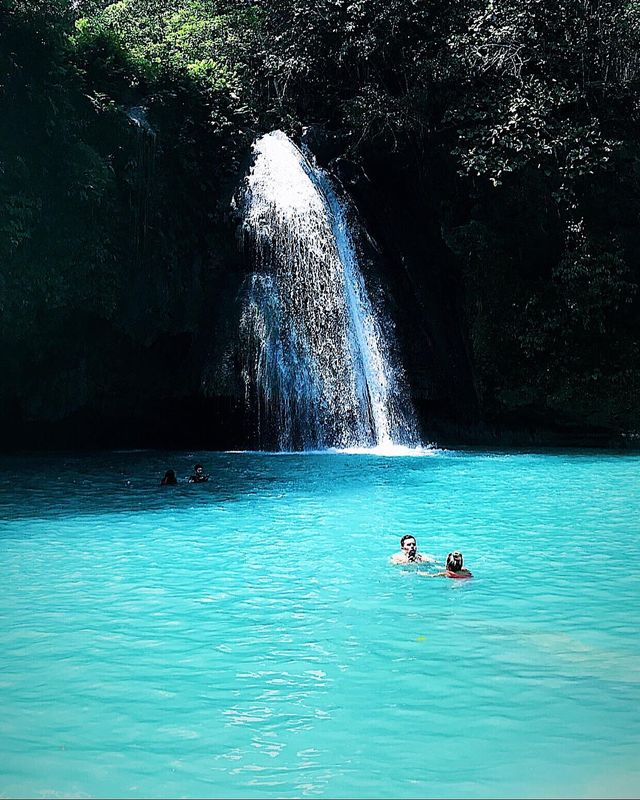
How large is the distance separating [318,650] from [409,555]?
2.58 meters

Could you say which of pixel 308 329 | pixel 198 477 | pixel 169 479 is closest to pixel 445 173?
pixel 308 329

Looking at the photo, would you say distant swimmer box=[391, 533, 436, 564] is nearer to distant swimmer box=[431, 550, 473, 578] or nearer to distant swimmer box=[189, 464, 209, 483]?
distant swimmer box=[431, 550, 473, 578]

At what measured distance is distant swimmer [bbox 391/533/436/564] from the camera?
922cm

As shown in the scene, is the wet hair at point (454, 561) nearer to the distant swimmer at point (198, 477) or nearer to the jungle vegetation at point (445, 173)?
the distant swimmer at point (198, 477)

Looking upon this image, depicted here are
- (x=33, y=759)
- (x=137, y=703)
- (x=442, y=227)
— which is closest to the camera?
(x=33, y=759)

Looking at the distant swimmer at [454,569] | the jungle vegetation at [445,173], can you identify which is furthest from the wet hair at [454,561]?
the jungle vegetation at [445,173]

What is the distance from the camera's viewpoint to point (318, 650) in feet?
22.5

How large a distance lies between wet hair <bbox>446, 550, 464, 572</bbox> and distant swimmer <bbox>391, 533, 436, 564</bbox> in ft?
1.54

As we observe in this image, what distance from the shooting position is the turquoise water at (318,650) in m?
4.91

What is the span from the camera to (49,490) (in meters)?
15.2

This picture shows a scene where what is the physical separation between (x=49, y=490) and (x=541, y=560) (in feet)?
28.1

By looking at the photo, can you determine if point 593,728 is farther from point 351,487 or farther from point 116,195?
point 116,195

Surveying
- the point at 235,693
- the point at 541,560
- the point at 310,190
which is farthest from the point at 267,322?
the point at 235,693

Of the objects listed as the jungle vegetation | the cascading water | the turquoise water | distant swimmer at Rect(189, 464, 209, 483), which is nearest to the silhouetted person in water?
distant swimmer at Rect(189, 464, 209, 483)
